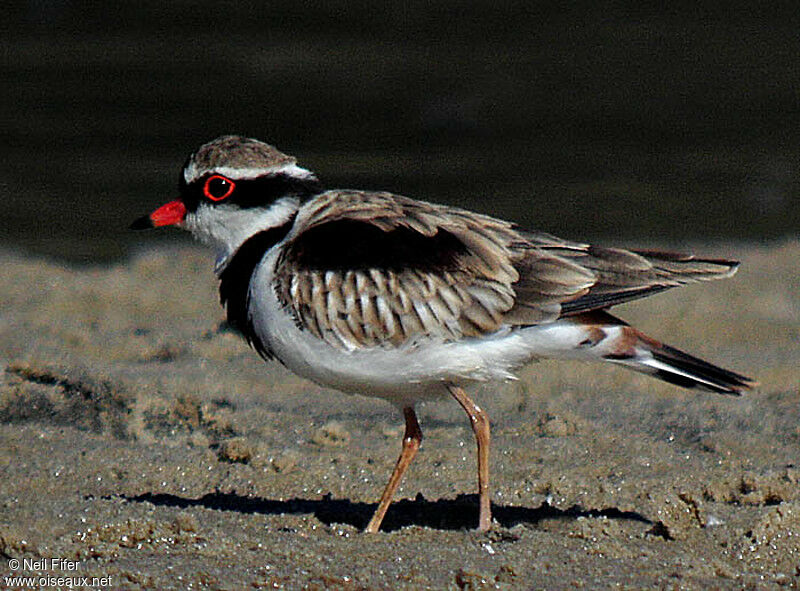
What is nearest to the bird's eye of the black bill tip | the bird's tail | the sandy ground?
the black bill tip

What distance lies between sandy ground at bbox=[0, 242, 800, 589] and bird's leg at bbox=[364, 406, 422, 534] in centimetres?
7

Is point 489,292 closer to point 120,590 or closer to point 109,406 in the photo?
point 120,590

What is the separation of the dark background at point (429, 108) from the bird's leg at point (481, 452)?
648 centimetres

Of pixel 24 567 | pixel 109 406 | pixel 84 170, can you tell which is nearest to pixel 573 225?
pixel 84 170

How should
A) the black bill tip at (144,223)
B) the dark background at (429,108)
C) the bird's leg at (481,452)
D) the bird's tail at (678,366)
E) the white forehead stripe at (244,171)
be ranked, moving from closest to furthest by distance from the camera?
the bird's tail at (678,366)
the bird's leg at (481,452)
the white forehead stripe at (244,171)
the black bill tip at (144,223)
the dark background at (429,108)

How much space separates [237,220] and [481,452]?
144 cm

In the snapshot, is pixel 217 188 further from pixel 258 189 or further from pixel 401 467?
pixel 401 467

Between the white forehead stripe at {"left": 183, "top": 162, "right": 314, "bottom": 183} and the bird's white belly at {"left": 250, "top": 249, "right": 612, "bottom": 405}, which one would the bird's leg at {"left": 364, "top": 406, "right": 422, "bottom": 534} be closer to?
the bird's white belly at {"left": 250, "top": 249, "right": 612, "bottom": 405}

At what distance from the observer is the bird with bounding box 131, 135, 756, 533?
4949mm

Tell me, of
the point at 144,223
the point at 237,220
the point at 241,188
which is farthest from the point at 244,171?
Result: the point at 144,223

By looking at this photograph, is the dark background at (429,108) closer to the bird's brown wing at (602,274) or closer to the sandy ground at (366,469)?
the sandy ground at (366,469)

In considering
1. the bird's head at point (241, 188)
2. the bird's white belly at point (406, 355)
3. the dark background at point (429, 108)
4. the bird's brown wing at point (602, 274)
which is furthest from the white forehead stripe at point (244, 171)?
the dark background at point (429, 108)

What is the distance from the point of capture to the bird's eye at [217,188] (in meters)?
5.45

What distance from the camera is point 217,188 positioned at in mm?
5453
